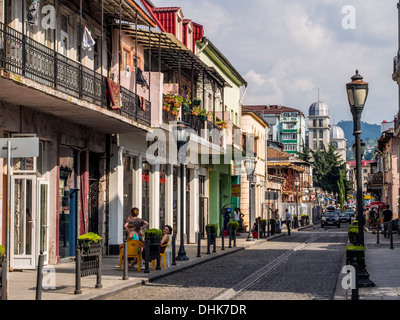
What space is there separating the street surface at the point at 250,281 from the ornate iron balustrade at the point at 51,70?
4.91 meters

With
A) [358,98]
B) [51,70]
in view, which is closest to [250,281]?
[358,98]

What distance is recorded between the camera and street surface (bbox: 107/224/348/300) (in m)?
13.4

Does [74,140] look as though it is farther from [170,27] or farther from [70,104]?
[170,27]

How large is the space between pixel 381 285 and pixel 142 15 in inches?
443

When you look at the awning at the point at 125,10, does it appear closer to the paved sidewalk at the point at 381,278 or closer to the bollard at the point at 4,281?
the paved sidewalk at the point at 381,278

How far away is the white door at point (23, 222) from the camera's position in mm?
17484

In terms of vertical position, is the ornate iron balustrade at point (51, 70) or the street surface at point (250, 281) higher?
the ornate iron balustrade at point (51, 70)

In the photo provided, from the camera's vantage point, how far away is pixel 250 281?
53.2ft

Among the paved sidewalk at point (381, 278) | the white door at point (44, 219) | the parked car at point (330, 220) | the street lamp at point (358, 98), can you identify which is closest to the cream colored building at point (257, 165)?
the parked car at point (330, 220)

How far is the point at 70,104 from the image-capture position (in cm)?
1741

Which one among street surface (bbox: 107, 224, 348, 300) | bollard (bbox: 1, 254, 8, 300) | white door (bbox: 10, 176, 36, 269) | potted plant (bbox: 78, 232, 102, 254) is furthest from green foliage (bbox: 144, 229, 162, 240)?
bollard (bbox: 1, 254, 8, 300)

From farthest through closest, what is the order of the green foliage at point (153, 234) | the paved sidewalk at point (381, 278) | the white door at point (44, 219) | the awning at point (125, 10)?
the awning at point (125, 10) → the white door at point (44, 219) → the green foliage at point (153, 234) → the paved sidewalk at point (381, 278)

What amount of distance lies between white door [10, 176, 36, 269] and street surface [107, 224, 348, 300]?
3.48 metres
